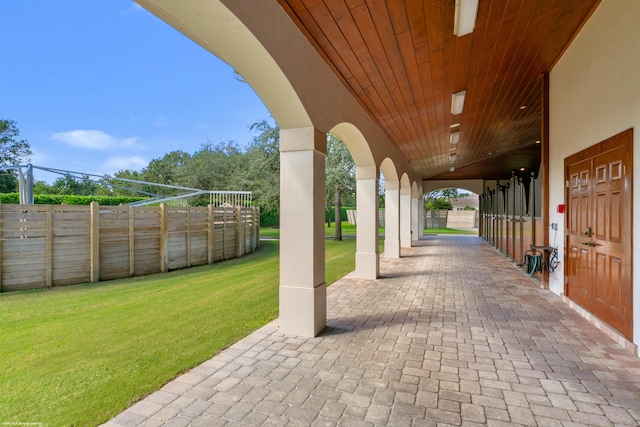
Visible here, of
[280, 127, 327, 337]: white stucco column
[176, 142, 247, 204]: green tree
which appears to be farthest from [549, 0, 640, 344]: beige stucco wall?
[176, 142, 247, 204]: green tree

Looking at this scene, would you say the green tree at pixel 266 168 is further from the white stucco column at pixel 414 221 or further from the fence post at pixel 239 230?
the white stucco column at pixel 414 221

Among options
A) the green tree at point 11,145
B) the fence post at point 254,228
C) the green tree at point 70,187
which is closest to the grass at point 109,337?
the fence post at point 254,228

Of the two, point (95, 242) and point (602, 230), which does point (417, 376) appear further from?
point (95, 242)

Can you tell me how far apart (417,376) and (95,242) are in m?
6.07

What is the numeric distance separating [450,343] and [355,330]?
95 centimetres

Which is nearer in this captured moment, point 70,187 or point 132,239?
point 132,239

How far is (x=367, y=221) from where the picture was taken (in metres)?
6.07

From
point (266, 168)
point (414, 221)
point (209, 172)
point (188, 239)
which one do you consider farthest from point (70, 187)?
point (414, 221)

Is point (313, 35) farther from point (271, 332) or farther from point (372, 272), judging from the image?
point (372, 272)

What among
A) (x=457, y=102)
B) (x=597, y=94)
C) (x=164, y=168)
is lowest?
(x=597, y=94)

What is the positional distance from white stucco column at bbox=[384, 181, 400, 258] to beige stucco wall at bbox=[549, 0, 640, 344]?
3.64 metres

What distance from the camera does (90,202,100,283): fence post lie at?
19.5 feet

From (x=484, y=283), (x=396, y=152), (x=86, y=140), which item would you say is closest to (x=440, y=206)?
(x=396, y=152)

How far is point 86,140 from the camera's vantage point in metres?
46.0
